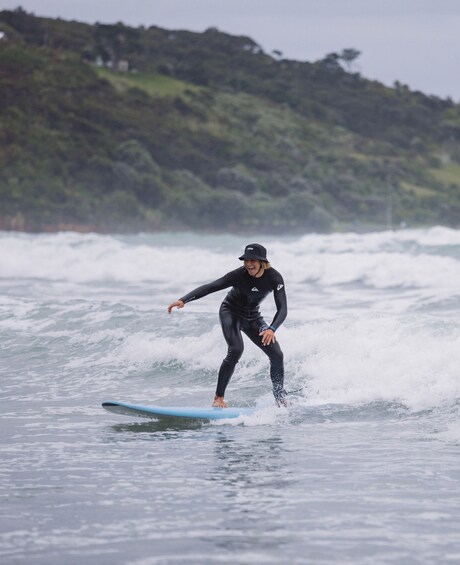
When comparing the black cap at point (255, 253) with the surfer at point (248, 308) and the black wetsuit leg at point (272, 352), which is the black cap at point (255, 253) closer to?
the surfer at point (248, 308)

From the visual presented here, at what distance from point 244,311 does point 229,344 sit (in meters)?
0.33

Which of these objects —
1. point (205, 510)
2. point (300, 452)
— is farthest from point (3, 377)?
point (205, 510)

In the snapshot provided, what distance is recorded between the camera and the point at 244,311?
384 inches

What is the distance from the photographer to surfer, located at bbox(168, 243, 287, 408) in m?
9.45

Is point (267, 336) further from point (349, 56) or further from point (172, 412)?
point (349, 56)

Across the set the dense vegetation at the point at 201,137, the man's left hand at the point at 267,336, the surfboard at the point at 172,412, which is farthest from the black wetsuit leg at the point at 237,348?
the dense vegetation at the point at 201,137

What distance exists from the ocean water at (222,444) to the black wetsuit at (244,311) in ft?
1.50

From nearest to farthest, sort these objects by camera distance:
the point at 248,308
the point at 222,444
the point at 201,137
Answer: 1. the point at 222,444
2. the point at 248,308
3. the point at 201,137

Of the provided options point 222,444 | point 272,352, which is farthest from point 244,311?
point 222,444

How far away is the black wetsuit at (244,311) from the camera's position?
9.53 meters

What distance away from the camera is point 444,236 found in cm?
4669

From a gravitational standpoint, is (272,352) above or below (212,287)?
below

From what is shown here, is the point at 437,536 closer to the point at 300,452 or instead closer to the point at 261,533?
the point at 261,533

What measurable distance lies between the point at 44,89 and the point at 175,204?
19.8 metres
